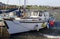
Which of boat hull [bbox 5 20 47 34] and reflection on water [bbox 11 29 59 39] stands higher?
boat hull [bbox 5 20 47 34]

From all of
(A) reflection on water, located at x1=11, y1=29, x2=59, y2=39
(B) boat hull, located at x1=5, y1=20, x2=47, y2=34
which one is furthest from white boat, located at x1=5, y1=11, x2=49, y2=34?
(A) reflection on water, located at x1=11, y1=29, x2=59, y2=39

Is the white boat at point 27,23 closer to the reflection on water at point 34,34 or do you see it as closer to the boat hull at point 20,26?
the boat hull at point 20,26

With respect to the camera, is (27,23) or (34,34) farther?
(34,34)

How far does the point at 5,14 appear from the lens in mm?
24484

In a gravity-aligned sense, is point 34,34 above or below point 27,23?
below

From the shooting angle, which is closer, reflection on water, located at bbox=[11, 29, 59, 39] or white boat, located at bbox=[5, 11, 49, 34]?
reflection on water, located at bbox=[11, 29, 59, 39]

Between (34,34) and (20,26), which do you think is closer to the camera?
(20,26)

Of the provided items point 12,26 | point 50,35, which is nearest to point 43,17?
point 50,35

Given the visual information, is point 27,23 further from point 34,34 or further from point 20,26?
point 34,34

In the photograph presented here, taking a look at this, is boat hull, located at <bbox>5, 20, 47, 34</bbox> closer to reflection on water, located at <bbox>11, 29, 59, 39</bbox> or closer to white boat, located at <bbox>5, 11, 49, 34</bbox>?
white boat, located at <bbox>5, 11, 49, 34</bbox>

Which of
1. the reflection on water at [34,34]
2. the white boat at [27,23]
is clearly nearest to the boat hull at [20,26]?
the white boat at [27,23]

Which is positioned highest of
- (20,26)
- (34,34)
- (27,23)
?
(27,23)

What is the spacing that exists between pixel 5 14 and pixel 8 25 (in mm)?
2283

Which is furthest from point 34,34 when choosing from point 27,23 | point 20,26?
point 20,26
